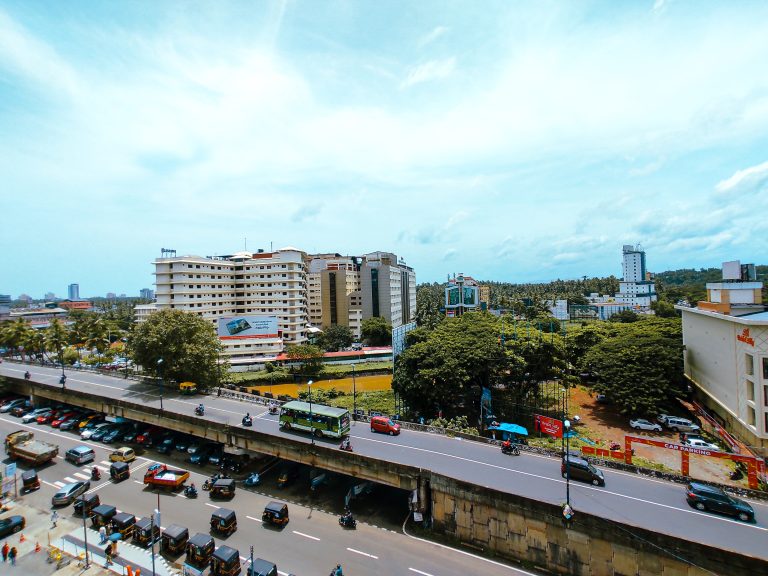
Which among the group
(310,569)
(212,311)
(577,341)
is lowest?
(310,569)

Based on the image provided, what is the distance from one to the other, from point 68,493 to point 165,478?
6623 mm

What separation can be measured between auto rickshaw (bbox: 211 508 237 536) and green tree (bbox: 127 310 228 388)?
927 inches

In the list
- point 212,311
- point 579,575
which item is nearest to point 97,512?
point 579,575

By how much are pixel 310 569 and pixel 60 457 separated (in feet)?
98.4

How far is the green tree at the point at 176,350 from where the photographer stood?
44.0 m

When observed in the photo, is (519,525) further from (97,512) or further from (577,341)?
(577,341)

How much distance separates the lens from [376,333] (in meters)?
87.8

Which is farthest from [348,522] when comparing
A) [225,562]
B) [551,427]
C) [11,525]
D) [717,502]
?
[11,525]

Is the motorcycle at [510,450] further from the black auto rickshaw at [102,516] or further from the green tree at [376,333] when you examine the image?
the green tree at [376,333]

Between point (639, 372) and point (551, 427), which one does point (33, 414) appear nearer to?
point (551, 427)

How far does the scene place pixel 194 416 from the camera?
1399 inches

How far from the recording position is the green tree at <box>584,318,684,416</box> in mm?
39188

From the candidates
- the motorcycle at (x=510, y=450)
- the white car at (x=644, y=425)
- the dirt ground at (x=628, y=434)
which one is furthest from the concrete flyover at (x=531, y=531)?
the white car at (x=644, y=425)

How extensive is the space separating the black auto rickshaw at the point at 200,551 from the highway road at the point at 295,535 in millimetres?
1841
